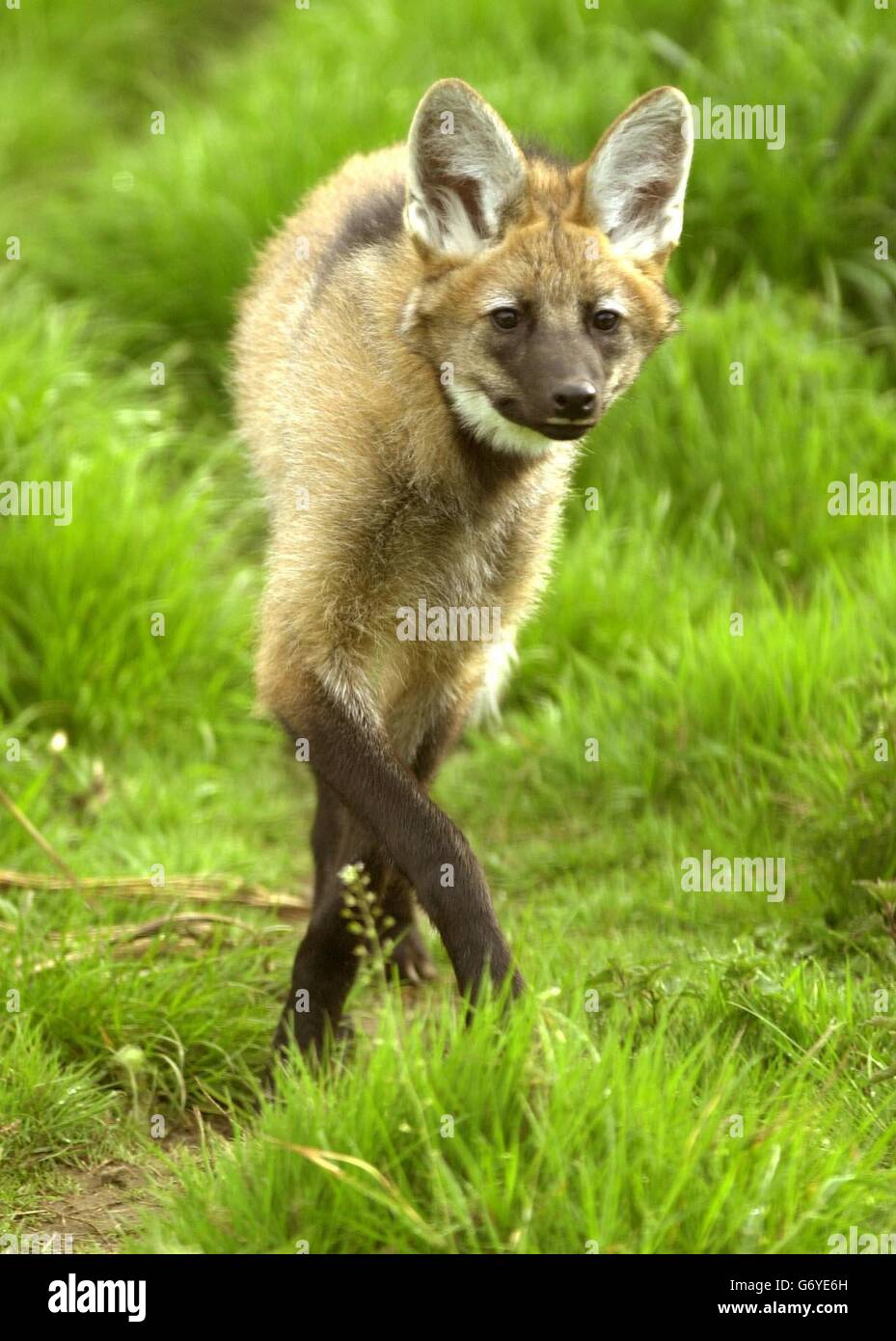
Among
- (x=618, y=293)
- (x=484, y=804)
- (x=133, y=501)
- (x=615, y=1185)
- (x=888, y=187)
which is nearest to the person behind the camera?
(x=615, y=1185)

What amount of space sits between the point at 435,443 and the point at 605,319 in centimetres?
42

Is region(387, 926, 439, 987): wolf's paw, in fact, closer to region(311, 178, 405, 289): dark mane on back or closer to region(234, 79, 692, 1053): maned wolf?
region(234, 79, 692, 1053): maned wolf

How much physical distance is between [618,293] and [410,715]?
1.06 metres

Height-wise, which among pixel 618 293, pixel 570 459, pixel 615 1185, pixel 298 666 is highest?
pixel 618 293

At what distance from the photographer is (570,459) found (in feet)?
12.3

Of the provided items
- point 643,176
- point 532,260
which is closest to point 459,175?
point 532,260

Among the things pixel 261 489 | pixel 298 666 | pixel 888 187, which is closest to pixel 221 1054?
pixel 298 666

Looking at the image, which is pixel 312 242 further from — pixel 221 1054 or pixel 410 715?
pixel 221 1054

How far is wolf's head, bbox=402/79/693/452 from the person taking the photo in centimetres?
316

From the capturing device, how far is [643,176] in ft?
11.2

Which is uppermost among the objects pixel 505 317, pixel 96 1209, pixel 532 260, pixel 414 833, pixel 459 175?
pixel 459 175

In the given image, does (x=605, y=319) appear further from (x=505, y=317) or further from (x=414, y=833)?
(x=414, y=833)

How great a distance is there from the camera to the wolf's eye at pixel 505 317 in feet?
10.4

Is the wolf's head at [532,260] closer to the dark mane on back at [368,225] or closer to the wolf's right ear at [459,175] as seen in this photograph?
the wolf's right ear at [459,175]
